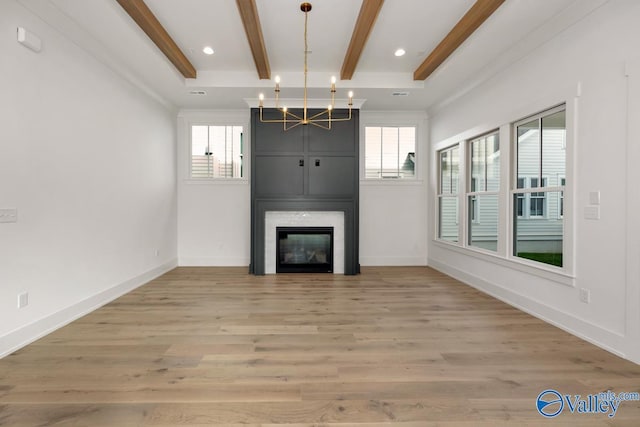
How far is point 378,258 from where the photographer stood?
20.6ft

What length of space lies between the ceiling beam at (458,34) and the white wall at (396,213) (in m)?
1.63

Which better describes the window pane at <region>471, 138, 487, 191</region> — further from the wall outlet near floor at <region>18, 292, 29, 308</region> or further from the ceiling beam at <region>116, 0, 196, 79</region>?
the wall outlet near floor at <region>18, 292, 29, 308</region>

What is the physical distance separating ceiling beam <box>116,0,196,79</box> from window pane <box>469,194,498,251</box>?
4486 millimetres

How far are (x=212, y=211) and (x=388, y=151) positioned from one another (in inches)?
140

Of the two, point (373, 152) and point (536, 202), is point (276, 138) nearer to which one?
point (373, 152)

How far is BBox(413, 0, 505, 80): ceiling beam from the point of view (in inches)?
121

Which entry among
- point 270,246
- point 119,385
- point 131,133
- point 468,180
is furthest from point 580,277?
point 131,133

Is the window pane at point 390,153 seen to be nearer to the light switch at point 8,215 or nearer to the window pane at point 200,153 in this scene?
the window pane at point 200,153

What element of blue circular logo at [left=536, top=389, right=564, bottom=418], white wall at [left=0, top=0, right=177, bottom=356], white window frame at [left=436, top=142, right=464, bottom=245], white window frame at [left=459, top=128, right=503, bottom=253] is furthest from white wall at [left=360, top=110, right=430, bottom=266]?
blue circular logo at [left=536, top=389, right=564, bottom=418]

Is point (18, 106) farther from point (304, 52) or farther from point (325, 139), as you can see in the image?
point (325, 139)

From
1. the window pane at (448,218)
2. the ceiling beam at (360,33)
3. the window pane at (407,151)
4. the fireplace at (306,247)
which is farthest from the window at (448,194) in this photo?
the ceiling beam at (360,33)

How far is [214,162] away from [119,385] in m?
4.67

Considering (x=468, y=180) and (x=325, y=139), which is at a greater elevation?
(x=325, y=139)

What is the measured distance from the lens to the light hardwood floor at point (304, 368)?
1.83 meters
